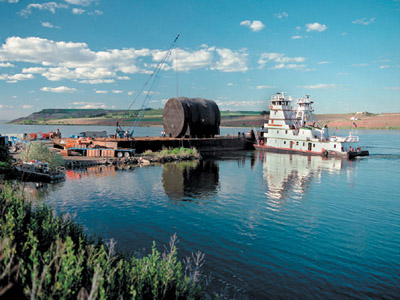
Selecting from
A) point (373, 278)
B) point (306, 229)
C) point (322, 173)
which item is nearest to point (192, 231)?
point (306, 229)

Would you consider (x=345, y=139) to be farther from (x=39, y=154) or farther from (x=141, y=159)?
(x=39, y=154)

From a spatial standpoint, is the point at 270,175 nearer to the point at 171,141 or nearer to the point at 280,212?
the point at 280,212

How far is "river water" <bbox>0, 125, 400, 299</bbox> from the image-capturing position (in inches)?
536

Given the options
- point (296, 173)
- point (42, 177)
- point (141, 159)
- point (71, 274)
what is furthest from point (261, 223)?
point (141, 159)

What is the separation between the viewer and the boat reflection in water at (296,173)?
30312mm

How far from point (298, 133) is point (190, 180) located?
3707cm

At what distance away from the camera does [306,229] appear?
1950 centimetres

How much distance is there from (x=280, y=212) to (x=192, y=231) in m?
7.62

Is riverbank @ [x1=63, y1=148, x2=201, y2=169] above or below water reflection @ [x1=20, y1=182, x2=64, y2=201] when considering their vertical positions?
above

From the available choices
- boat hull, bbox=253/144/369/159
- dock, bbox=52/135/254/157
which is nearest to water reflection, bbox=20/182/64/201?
dock, bbox=52/135/254/157

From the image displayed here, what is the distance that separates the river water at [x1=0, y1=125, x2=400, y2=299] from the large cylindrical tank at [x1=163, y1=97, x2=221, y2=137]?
27.9m

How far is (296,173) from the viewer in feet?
138

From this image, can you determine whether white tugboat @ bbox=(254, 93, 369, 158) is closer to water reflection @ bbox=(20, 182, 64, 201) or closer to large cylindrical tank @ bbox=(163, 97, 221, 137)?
large cylindrical tank @ bbox=(163, 97, 221, 137)

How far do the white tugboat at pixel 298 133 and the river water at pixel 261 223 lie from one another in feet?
73.4
